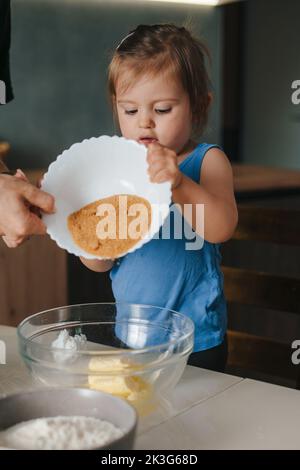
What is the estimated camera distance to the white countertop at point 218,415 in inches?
29.7

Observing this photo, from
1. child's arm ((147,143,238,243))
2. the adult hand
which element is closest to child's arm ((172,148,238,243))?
child's arm ((147,143,238,243))

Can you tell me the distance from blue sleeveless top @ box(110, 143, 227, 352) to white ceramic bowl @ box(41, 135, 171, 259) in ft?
0.55

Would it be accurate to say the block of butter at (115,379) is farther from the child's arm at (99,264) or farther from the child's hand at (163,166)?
the child's arm at (99,264)

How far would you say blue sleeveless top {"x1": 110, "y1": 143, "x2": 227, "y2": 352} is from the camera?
1.22 meters

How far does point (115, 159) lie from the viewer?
1.11 meters

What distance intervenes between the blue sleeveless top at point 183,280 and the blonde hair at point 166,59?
12 cm

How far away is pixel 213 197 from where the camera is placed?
1.11 metres

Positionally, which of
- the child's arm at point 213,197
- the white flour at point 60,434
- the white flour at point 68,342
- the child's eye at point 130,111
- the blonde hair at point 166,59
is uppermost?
the blonde hair at point 166,59

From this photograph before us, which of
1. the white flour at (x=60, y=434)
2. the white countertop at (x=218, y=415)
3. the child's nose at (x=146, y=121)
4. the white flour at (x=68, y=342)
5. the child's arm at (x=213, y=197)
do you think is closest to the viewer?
the white flour at (x=60, y=434)

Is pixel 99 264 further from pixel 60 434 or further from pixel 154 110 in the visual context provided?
pixel 60 434

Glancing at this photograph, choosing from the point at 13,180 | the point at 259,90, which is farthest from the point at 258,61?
the point at 13,180

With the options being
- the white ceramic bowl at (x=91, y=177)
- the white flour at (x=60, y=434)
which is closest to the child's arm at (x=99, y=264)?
the white ceramic bowl at (x=91, y=177)

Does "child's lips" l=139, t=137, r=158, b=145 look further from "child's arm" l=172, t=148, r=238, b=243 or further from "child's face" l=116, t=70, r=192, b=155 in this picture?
"child's arm" l=172, t=148, r=238, b=243

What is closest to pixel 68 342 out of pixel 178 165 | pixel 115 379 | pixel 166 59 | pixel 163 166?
pixel 115 379
